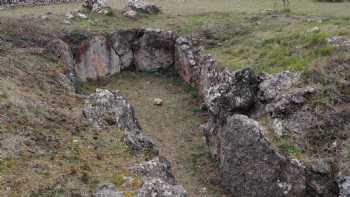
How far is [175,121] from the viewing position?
981 inches

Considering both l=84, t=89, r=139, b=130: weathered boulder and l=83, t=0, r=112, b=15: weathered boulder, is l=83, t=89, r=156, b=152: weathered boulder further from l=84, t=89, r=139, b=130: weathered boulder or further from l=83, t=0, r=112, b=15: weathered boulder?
l=83, t=0, r=112, b=15: weathered boulder

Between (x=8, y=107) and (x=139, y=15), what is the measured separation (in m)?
19.0

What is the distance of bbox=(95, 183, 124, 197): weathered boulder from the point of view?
41.0 feet

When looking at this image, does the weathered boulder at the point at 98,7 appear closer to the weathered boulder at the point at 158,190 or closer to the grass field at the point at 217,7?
the grass field at the point at 217,7

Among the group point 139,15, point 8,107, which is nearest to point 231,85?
point 8,107

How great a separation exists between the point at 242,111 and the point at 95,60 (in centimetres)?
1239

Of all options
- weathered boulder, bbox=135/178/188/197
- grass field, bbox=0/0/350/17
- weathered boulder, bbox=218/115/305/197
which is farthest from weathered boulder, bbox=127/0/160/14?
weathered boulder, bbox=135/178/188/197

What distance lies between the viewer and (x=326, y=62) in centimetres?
1972

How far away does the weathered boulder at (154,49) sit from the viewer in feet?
100

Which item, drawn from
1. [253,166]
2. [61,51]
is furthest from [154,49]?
[253,166]

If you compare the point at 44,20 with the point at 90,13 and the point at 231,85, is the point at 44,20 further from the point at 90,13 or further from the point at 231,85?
the point at 231,85

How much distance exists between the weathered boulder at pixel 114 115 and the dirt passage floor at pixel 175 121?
11.6 ft

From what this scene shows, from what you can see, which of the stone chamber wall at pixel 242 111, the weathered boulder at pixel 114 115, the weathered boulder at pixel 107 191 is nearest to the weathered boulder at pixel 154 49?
the stone chamber wall at pixel 242 111

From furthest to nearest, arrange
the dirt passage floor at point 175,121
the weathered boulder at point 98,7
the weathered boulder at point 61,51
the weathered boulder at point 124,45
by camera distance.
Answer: the weathered boulder at point 98,7 < the weathered boulder at point 124,45 < the weathered boulder at point 61,51 < the dirt passage floor at point 175,121
